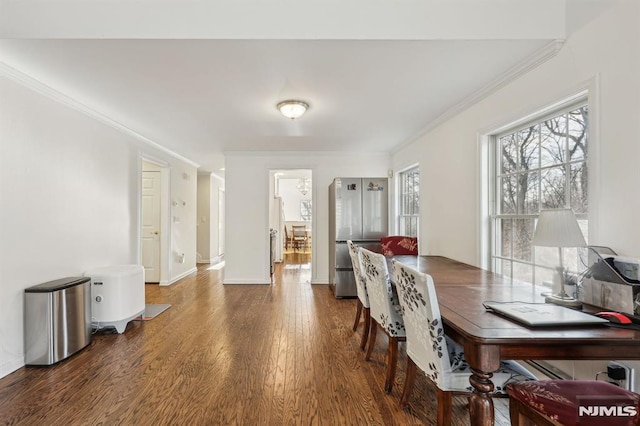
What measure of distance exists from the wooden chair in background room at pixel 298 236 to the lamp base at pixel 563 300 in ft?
28.1

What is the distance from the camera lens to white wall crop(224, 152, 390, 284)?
17.7 ft

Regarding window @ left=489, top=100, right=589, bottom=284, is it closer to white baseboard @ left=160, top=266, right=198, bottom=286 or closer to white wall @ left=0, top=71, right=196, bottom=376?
white wall @ left=0, top=71, right=196, bottom=376

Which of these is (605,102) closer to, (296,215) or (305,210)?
(305,210)

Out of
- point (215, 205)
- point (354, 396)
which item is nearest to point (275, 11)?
point (354, 396)

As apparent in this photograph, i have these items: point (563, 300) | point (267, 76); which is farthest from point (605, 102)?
point (267, 76)

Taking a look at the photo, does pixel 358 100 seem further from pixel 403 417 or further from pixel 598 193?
pixel 403 417

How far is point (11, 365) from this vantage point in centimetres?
234

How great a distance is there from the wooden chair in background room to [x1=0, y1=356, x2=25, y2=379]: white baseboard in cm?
774

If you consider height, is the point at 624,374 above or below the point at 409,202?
below

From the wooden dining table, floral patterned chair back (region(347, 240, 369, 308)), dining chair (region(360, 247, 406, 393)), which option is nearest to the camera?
the wooden dining table

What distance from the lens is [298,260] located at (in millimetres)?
8273

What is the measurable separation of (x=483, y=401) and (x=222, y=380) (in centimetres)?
180

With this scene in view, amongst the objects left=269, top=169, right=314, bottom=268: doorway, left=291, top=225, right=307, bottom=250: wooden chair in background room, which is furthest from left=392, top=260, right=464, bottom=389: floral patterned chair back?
left=291, top=225, right=307, bottom=250: wooden chair in background room

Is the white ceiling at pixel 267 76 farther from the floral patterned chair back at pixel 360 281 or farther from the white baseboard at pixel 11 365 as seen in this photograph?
the white baseboard at pixel 11 365
